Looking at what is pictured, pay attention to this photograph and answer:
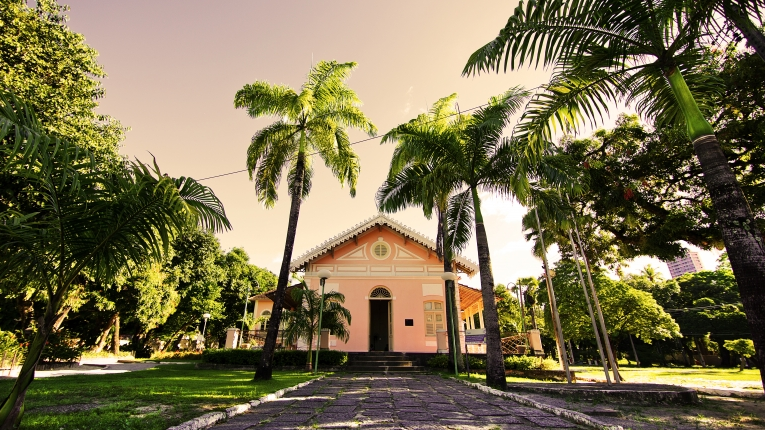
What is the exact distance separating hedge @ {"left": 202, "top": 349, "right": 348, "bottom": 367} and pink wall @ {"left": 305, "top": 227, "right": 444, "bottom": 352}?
74.1 inches

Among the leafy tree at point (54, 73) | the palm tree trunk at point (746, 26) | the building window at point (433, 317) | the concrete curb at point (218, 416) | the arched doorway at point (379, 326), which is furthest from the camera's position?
the arched doorway at point (379, 326)

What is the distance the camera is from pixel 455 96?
15.1 m

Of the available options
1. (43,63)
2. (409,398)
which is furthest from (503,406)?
(43,63)

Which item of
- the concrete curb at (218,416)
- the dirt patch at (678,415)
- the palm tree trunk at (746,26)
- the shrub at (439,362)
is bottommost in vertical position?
the dirt patch at (678,415)

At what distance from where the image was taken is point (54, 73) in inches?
455

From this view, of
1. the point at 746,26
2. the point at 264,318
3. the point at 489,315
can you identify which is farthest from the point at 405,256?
the point at 746,26

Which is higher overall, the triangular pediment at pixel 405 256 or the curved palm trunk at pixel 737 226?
the triangular pediment at pixel 405 256

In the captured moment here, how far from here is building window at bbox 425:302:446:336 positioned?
16.3 m

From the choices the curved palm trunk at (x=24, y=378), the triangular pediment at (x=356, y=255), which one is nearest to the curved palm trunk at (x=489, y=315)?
the curved palm trunk at (x=24, y=378)

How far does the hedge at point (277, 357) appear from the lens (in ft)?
46.0

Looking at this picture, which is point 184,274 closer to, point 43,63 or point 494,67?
point 43,63

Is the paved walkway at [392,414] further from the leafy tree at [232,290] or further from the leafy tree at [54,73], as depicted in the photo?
the leafy tree at [232,290]

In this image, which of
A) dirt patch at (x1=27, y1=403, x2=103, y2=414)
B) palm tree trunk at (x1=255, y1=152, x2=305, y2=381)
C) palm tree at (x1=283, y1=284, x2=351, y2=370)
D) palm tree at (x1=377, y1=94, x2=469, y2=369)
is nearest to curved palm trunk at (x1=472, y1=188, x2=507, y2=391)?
palm tree at (x1=377, y1=94, x2=469, y2=369)

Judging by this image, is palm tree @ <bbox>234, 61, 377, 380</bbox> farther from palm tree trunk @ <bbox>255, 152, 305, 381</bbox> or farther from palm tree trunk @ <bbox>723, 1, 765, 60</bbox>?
palm tree trunk @ <bbox>723, 1, 765, 60</bbox>
